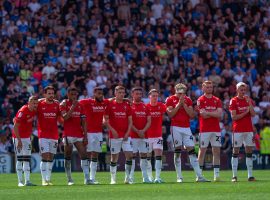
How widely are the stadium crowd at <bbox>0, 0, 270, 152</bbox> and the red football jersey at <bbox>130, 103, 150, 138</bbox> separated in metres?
12.0

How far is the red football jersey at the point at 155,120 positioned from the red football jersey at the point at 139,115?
0.18 meters

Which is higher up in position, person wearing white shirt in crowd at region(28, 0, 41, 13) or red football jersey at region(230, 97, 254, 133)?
person wearing white shirt in crowd at region(28, 0, 41, 13)

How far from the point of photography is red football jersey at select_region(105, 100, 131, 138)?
28.1 m

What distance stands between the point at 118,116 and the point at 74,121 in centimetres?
124

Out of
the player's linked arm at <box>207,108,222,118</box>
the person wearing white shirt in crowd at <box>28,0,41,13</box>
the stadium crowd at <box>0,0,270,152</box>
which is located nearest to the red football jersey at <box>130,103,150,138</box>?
the player's linked arm at <box>207,108,222,118</box>

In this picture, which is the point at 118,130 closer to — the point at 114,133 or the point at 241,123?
the point at 114,133

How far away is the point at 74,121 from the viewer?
1105 inches

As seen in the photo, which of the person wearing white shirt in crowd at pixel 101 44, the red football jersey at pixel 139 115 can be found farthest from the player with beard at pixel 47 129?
the person wearing white shirt in crowd at pixel 101 44

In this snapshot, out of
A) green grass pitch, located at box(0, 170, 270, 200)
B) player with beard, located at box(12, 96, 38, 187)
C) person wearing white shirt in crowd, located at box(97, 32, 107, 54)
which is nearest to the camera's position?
green grass pitch, located at box(0, 170, 270, 200)

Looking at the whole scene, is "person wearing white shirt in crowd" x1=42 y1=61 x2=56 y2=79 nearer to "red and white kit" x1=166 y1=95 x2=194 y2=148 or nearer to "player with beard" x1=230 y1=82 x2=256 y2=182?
"red and white kit" x1=166 y1=95 x2=194 y2=148

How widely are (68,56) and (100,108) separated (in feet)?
49.7

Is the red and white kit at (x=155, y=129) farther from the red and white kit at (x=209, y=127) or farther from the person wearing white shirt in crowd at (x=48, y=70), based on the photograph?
the person wearing white shirt in crowd at (x=48, y=70)

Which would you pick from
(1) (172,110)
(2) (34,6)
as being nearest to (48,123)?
(1) (172,110)

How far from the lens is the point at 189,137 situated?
2816cm
